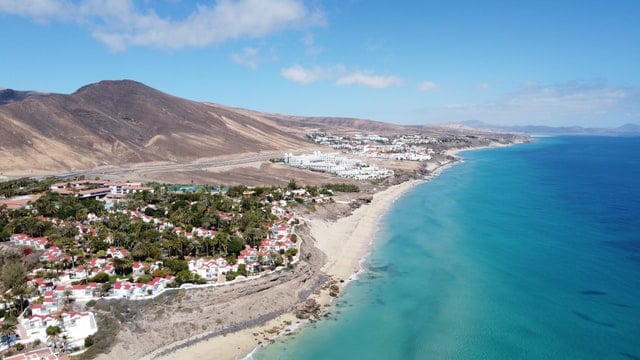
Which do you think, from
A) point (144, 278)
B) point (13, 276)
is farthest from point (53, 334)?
point (13, 276)

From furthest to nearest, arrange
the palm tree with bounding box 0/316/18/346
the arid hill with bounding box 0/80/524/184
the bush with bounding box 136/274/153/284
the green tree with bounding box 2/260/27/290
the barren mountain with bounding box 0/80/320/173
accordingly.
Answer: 1. the barren mountain with bounding box 0/80/320/173
2. the arid hill with bounding box 0/80/524/184
3. the bush with bounding box 136/274/153/284
4. the green tree with bounding box 2/260/27/290
5. the palm tree with bounding box 0/316/18/346

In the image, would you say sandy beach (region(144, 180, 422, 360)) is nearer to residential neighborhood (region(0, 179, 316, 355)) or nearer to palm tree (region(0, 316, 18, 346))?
residential neighborhood (region(0, 179, 316, 355))

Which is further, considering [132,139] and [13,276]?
[132,139]

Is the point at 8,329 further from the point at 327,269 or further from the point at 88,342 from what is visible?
the point at 327,269

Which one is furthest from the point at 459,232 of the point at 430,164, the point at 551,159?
the point at 551,159

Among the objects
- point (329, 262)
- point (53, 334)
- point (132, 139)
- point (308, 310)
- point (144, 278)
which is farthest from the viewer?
point (132, 139)

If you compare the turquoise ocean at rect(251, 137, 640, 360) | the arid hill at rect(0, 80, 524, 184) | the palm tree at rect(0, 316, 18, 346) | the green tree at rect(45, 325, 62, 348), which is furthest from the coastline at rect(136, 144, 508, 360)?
the arid hill at rect(0, 80, 524, 184)
